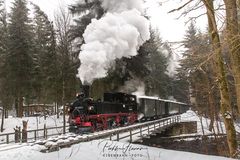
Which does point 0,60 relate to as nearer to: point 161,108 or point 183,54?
point 161,108

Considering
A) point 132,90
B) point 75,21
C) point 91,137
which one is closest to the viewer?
point 91,137

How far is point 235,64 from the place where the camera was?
6.91 m

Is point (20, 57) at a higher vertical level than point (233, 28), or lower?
higher

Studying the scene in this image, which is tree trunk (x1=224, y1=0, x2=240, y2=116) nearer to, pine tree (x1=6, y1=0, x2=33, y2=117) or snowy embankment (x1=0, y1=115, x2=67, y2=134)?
snowy embankment (x1=0, y1=115, x2=67, y2=134)

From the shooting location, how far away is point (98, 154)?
10.8 m

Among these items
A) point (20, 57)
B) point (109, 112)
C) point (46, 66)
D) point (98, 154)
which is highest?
point (20, 57)

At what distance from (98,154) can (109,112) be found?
12040 mm

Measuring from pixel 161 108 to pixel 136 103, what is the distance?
1075 centimetres

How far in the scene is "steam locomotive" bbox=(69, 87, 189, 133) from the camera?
20750mm

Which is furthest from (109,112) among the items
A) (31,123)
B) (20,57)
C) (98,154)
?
(20,57)

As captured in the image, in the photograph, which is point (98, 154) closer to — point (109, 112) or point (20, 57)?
point (109, 112)

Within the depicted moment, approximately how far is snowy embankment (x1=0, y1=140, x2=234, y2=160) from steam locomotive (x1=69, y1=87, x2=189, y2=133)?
27.9 feet

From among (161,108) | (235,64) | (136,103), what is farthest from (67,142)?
(161,108)

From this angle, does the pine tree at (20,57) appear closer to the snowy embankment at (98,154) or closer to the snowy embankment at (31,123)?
the snowy embankment at (31,123)
